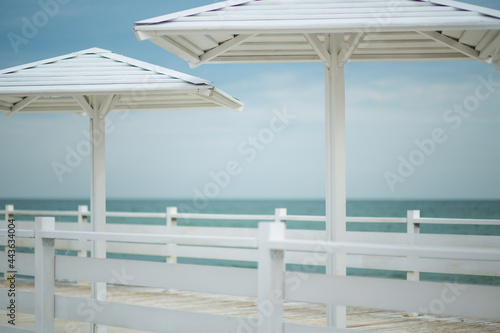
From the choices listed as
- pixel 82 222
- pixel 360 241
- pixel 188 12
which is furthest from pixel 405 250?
pixel 82 222

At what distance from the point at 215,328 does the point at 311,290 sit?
726 millimetres

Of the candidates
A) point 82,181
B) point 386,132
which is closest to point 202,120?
point 82,181

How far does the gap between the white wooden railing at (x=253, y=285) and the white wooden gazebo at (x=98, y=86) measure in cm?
177

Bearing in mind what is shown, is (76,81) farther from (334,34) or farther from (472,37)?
(472,37)

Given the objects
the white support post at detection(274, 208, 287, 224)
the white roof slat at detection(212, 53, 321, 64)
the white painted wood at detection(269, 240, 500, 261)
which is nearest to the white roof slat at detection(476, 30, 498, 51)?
the white roof slat at detection(212, 53, 321, 64)

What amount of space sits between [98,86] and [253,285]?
314cm

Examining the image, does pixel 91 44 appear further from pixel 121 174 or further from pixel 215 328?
pixel 215 328

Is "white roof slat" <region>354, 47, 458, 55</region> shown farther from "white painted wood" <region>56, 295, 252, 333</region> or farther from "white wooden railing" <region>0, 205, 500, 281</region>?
"white painted wood" <region>56, 295, 252, 333</region>

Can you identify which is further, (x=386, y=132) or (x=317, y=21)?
(x=386, y=132)

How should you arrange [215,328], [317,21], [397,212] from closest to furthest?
[215,328] < [317,21] < [397,212]

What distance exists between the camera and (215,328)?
3.66 m

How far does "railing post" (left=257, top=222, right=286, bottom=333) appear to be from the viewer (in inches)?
134

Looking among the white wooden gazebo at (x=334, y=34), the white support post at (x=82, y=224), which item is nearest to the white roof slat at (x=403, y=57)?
the white wooden gazebo at (x=334, y=34)

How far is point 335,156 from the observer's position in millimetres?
5223
